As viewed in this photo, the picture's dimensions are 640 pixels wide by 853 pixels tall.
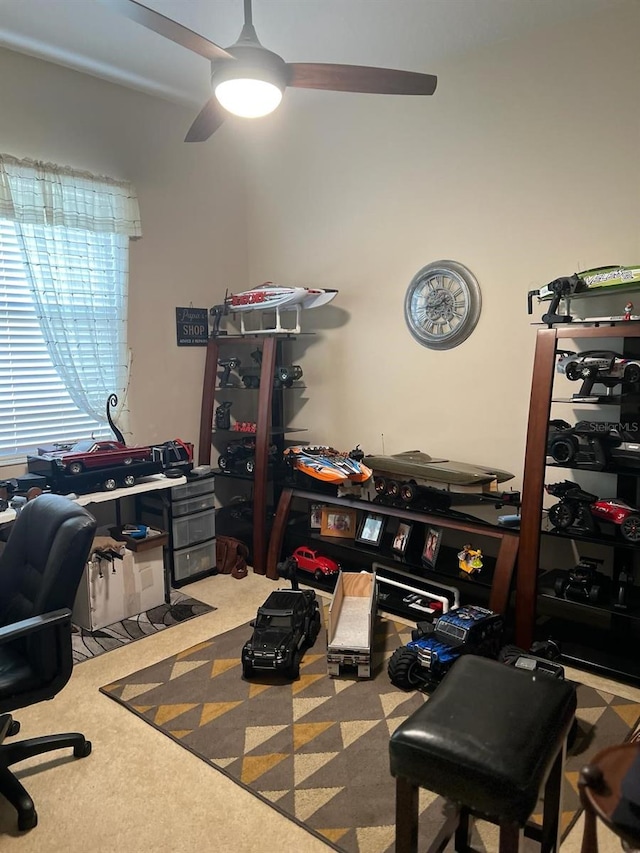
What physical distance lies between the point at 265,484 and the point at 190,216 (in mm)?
1966

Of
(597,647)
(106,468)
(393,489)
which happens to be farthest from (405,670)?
(106,468)

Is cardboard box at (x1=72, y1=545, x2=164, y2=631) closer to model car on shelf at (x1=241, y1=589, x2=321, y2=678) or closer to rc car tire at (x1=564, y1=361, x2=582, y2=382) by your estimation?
model car on shelf at (x1=241, y1=589, x2=321, y2=678)

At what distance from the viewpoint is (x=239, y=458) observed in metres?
4.27

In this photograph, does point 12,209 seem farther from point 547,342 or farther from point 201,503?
point 547,342

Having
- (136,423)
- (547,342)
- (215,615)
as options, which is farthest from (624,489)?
(136,423)

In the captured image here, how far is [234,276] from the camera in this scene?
15.3 ft

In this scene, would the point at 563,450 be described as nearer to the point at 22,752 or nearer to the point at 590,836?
the point at 590,836

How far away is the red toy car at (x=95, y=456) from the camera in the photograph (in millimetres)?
3252

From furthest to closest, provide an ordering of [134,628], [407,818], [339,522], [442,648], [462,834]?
[339,522]
[134,628]
[442,648]
[462,834]
[407,818]

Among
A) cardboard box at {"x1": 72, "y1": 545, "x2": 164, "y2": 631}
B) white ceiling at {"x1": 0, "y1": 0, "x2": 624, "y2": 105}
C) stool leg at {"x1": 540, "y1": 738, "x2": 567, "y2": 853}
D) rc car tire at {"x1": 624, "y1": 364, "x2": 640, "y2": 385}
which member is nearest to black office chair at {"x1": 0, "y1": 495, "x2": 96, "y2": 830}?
cardboard box at {"x1": 72, "y1": 545, "x2": 164, "y2": 631}

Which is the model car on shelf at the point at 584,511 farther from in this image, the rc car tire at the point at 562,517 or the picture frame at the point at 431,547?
the picture frame at the point at 431,547

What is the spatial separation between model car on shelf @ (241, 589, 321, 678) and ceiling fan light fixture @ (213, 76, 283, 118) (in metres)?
2.15

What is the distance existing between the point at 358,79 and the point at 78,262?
2.17 metres

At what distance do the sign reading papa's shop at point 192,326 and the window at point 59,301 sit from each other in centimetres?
47
